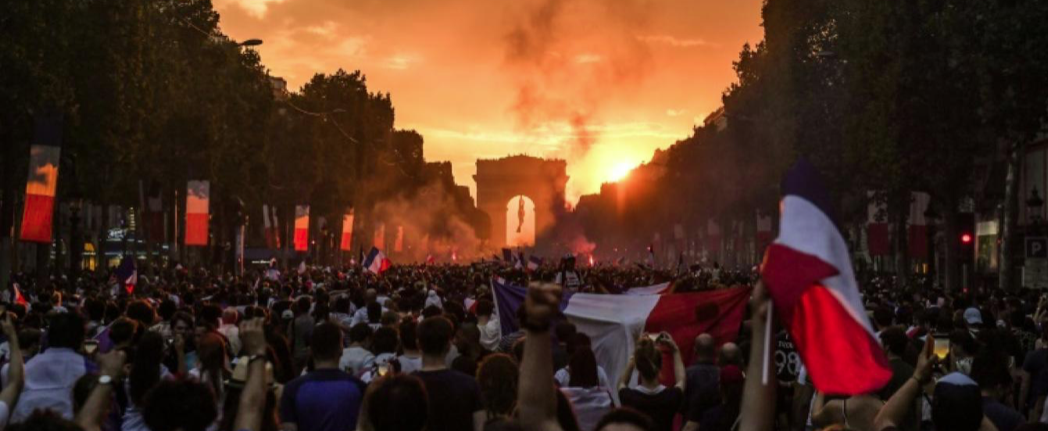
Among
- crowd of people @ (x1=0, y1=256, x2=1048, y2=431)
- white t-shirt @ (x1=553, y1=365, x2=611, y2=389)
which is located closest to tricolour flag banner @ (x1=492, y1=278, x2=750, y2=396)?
crowd of people @ (x1=0, y1=256, x2=1048, y2=431)

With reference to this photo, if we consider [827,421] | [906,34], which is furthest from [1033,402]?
[906,34]

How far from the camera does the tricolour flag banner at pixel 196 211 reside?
1902 inches

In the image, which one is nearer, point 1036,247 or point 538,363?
point 538,363

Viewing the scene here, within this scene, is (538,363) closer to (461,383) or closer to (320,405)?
(461,383)

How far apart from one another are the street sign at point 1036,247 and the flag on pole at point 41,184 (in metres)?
18.5

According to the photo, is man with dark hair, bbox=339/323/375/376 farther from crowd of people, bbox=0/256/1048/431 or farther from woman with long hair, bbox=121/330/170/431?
woman with long hair, bbox=121/330/170/431

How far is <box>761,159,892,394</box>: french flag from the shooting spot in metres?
5.34

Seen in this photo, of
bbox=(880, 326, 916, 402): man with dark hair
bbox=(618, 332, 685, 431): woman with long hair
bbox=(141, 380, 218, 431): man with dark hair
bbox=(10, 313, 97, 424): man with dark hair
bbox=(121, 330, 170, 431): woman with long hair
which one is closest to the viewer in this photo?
bbox=(141, 380, 218, 431): man with dark hair

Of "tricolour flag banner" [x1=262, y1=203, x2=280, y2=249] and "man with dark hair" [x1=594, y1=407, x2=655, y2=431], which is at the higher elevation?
"tricolour flag banner" [x1=262, y1=203, x2=280, y2=249]

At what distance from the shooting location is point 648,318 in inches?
614

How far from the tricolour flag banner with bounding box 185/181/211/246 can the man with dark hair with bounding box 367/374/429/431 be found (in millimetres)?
42070

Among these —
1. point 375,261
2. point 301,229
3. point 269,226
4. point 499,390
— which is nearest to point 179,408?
point 499,390

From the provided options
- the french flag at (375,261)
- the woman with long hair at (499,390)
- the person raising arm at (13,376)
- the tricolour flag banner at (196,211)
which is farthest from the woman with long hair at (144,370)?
the tricolour flag banner at (196,211)

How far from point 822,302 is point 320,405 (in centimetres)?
432
